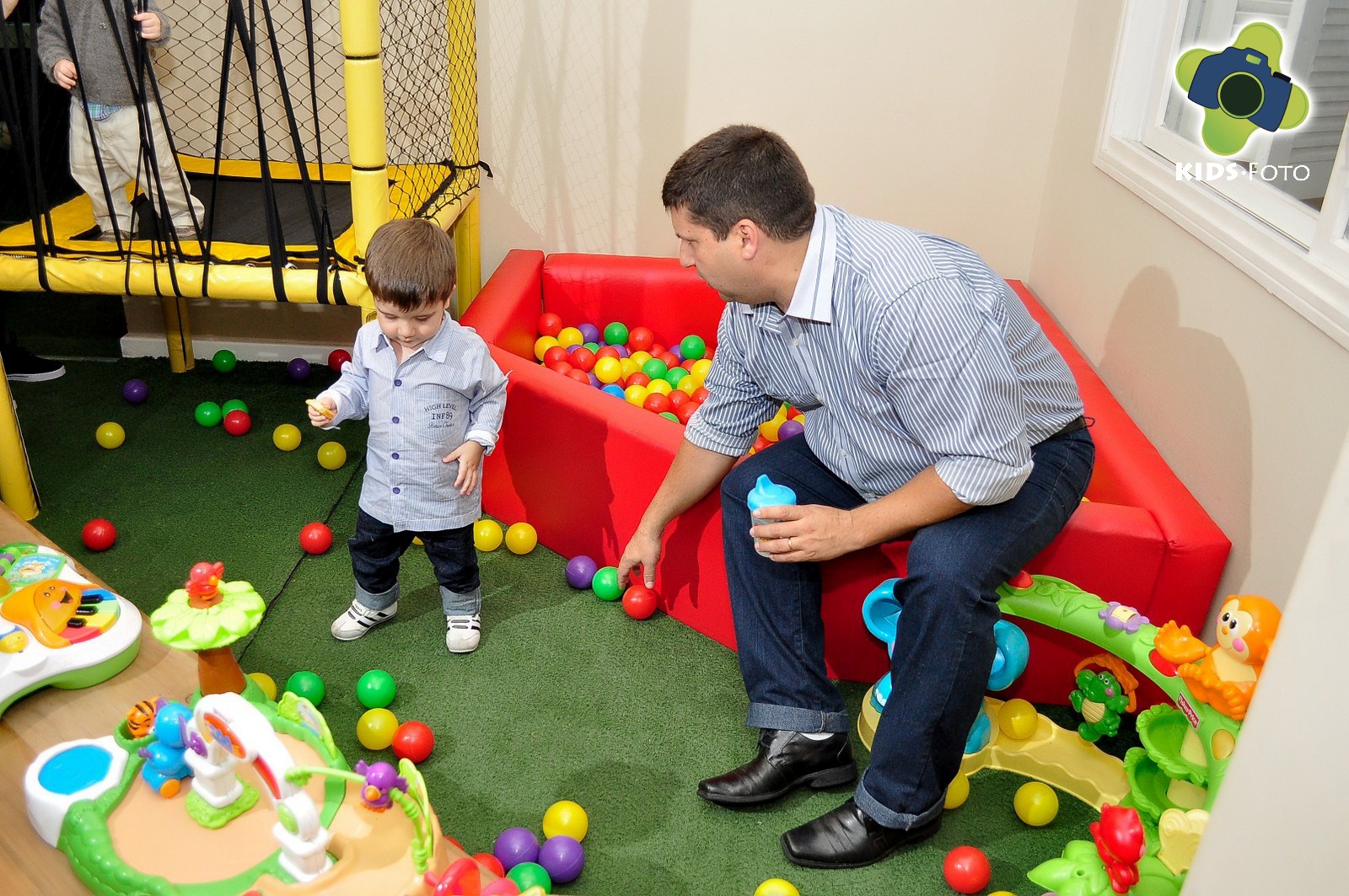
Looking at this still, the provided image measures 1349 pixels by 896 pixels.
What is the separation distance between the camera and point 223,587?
64.4 inches

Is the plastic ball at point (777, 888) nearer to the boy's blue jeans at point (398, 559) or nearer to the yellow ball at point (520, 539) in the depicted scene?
the boy's blue jeans at point (398, 559)

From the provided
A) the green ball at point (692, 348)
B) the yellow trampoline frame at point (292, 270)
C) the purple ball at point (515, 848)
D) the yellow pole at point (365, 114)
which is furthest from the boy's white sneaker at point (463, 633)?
the green ball at point (692, 348)

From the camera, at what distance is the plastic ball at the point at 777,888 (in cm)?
171

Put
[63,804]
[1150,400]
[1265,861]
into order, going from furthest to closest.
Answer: [1150,400], [63,804], [1265,861]

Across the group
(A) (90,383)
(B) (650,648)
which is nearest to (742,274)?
(B) (650,648)

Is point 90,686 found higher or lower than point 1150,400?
lower

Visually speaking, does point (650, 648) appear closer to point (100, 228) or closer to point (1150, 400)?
point (1150, 400)

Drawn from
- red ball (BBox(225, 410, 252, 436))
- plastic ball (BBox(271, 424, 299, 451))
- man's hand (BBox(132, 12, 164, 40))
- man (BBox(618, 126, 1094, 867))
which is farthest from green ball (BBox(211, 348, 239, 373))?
man (BBox(618, 126, 1094, 867))

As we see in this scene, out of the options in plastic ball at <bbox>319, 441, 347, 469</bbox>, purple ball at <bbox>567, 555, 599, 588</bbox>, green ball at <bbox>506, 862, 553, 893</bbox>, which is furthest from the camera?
plastic ball at <bbox>319, 441, 347, 469</bbox>

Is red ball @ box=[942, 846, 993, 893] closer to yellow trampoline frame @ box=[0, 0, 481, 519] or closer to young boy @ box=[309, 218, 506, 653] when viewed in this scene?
young boy @ box=[309, 218, 506, 653]

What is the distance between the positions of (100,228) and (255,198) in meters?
0.40

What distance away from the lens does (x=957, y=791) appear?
1928mm

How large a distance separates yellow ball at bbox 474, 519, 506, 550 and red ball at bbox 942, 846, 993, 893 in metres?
1.31

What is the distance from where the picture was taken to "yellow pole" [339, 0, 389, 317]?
6.84 feet
